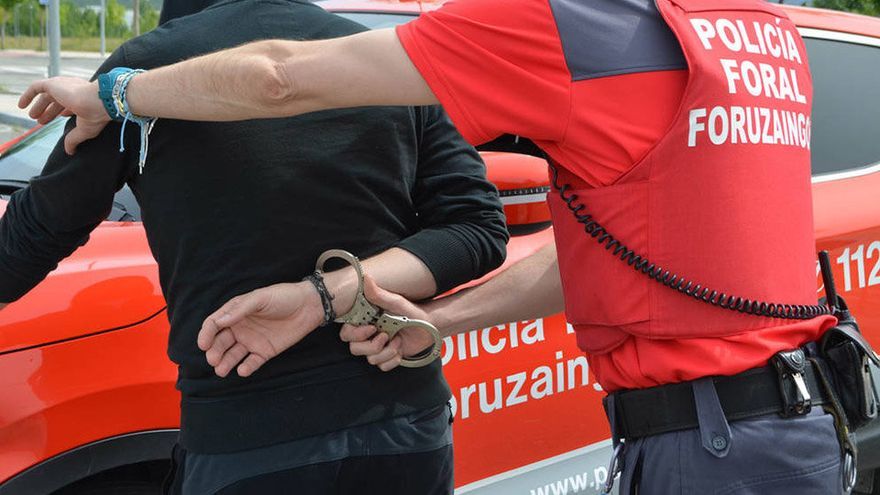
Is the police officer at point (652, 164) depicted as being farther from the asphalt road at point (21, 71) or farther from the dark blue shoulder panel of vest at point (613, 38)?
the asphalt road at point (21, 71)

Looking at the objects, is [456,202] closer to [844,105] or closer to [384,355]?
[384,355]

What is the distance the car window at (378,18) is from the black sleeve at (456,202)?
1.40 meters

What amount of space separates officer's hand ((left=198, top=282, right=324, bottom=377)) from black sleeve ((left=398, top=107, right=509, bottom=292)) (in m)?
0.29

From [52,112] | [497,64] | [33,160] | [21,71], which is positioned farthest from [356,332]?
[21,71]

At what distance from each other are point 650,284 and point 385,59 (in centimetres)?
52

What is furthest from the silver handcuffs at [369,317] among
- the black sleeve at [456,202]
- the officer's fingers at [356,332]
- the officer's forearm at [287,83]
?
the officer's forearm at [287,83]

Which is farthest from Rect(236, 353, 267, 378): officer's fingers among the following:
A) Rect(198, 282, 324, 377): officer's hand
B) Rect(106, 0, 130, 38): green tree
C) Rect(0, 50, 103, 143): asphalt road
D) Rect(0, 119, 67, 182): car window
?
Rect(106, 0, 130, 38): green tree

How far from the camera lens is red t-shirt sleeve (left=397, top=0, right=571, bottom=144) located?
1.47 meters

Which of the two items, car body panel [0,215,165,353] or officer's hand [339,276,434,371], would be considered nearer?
officer's hand [339,276,434,371]

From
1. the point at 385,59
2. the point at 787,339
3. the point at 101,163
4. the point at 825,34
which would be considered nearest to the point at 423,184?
the point at 385,59

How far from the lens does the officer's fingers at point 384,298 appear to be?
1.66 m

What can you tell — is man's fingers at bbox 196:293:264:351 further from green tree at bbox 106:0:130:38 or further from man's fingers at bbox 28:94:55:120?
green tree at bbox 106:0:130:38

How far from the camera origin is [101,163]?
64.2 inches

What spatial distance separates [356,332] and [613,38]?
24.0 inches
